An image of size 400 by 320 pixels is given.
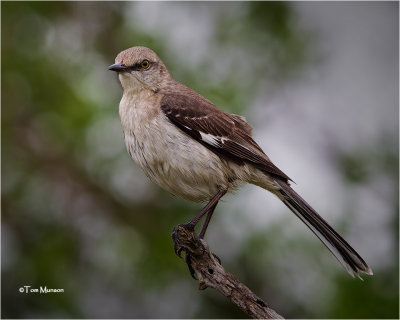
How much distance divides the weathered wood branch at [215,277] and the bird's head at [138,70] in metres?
1.65

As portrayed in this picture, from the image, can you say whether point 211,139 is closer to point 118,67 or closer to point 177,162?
point 177,162

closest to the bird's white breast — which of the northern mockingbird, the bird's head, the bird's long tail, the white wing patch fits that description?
the northern mockingbird

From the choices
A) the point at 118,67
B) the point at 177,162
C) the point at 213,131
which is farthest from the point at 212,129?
the point at 118,67

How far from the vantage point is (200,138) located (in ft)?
19.2

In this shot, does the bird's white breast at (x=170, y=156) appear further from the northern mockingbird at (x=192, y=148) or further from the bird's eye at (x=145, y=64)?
the bird's eye at (x=145, y=64)

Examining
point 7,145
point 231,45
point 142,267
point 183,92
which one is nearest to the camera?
point 183,92

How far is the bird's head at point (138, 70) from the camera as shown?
6.18 m

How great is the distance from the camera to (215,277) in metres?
5.33

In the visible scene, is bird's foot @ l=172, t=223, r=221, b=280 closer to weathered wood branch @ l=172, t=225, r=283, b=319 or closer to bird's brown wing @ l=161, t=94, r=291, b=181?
weathered wood branch @ l=172, t=225, r=283, b=319

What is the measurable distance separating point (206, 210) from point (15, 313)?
3.55 meters

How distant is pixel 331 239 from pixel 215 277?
1.37 metres

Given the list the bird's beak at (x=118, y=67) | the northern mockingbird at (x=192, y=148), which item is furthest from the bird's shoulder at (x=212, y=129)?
→ the bird's beak at (x=118, y=67)

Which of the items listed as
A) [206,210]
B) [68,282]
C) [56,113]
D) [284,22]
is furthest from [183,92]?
[284,22]

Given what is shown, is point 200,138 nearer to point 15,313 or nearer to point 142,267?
point 142,267
